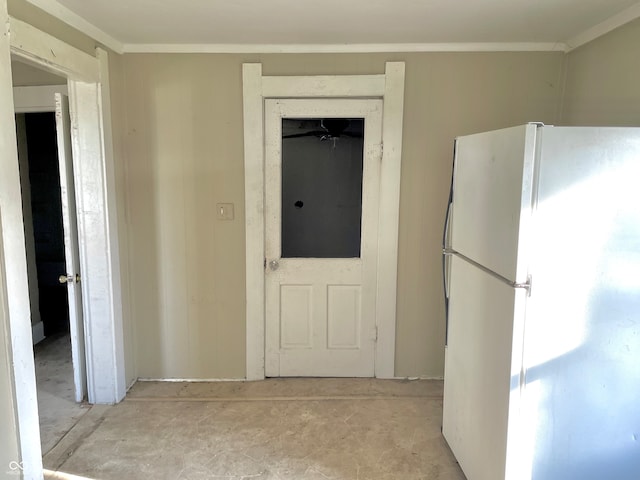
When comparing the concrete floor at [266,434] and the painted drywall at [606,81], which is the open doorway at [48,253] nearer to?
the concrete floor at [266,434]

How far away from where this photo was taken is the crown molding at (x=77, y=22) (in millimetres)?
2057

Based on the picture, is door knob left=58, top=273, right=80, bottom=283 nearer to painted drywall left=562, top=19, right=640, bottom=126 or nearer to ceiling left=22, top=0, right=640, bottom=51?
ceiling left=22, top=0, right=640, bottom=51

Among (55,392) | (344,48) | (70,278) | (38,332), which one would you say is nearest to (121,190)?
(70,278)

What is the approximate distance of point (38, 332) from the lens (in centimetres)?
387

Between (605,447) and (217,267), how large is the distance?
238cm

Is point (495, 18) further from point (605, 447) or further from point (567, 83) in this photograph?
point (605, 447)

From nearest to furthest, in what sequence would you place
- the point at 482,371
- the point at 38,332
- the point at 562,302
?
1. the point at 562,302
2. the point at 482,371
3. the point at 38,332

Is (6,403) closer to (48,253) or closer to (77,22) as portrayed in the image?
(77,22)

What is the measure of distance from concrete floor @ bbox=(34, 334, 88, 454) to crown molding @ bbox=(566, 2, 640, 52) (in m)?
3.78

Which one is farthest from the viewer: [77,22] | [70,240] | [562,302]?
[70,240]

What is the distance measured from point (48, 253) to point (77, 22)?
132 inches

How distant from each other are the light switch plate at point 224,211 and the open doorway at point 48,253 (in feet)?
2.93

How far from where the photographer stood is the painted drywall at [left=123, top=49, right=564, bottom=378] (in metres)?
2.86

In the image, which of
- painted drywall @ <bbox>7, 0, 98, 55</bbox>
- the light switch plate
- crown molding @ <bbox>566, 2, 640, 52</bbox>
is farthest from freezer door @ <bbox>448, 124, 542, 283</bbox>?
painted drywall @ <bbox>7, 0, 98, 55</bbox>
